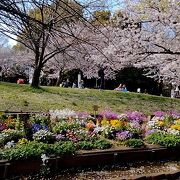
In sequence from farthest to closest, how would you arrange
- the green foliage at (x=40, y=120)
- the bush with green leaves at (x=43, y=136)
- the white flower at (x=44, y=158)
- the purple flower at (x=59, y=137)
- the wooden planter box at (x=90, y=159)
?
the green foliage at (x=40, y=120), the purple flower at (x=59, y=137), the bush with green leaves at (x=43, y=136), the white flower at (x=44, y=158), the wooden planter box at (x=90, y=159)

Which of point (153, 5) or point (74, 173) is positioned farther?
point (153, 5)

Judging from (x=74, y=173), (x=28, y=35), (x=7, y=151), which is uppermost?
(x=28, y=35)

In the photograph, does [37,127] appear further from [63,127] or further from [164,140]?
[164,140]

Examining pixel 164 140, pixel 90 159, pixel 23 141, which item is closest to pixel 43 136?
pixel 23 141

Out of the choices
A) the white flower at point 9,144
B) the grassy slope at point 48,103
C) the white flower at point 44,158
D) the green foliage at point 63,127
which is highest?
the grassy slope at point 48,103

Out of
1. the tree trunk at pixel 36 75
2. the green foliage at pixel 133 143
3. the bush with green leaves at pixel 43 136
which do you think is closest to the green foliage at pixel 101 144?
the green foliage at pixel 133 143

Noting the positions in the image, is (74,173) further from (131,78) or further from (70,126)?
(131,78)

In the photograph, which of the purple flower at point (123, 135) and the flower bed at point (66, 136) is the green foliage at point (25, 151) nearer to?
the flower bed at point (66, 136)

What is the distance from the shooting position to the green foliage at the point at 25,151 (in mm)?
6564

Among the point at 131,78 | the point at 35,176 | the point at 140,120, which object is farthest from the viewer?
the point at 131,78

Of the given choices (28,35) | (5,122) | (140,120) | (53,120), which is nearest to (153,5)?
(140,120)

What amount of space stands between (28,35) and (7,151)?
12.7 feet

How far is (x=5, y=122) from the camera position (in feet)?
30.1

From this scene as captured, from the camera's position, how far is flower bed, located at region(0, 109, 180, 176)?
23.3 feet
